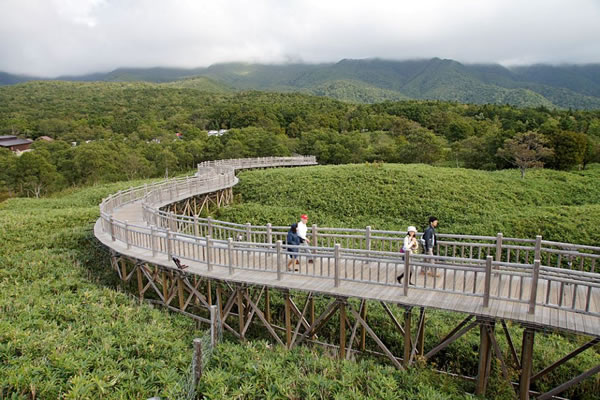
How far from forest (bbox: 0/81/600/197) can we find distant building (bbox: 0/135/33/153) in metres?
4.50

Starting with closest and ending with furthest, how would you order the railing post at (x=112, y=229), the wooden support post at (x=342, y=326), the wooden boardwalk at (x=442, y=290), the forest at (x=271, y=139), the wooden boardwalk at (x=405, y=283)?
the wooden boardwalk at (x=442, y=290) < the wooden boardwalk at (x=405, y=283) < the wooden support post at (x=342, y=326) < the railing post at (x=112, y=229) < the forest at (x=271, y=139)

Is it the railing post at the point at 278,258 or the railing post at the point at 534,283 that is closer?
the railing post at the point at 534,283

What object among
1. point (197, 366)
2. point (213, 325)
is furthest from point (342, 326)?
point (197, 366)

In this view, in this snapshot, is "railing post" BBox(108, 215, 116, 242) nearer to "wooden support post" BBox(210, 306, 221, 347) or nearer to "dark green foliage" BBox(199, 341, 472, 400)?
"wooden support post" BBox(210, 306, 221, 347)

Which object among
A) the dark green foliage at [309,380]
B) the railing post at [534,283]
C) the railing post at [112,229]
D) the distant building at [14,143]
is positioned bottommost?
the distant building at [14,143]

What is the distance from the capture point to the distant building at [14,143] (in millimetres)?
82575

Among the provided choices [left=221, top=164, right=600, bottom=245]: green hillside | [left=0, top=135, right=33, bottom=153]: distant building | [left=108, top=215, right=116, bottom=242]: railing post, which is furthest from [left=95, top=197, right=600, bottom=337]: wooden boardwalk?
[left=0, top=135, right=33, bottom=153]: distant building

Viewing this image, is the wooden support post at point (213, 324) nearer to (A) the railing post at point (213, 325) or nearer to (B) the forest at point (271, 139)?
(A) the railing post at point (213, 325)

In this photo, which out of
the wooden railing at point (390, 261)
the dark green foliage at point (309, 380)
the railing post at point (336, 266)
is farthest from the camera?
the railing post at point (336, 266)

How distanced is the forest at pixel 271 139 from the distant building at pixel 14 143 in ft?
14.7

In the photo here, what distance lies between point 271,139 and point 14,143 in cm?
6629

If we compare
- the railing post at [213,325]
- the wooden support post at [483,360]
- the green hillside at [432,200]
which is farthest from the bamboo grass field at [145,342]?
the wooden support post at [483,360]

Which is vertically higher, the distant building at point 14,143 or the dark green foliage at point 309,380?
the dark green foliage at point 309,380

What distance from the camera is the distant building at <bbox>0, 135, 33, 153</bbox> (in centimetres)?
8257
